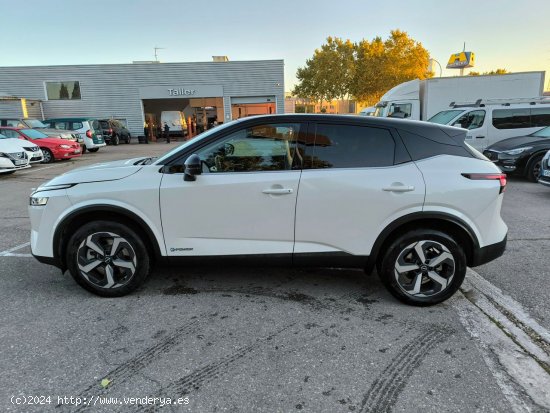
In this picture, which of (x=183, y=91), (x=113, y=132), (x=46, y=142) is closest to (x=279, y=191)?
(x=46, y=142)

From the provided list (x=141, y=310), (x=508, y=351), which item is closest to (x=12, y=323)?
(x=141, y=310)

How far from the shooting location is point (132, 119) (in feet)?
99.3

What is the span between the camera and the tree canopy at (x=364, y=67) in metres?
42.3

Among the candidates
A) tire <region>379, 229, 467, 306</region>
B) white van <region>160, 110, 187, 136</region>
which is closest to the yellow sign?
white van <region>160, 110, 187, 136</region>

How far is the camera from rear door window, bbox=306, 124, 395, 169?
3.27 metres

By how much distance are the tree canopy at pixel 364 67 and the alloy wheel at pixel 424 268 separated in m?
42.8

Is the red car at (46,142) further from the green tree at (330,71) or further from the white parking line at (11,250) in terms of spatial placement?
the green tree at (330,71)

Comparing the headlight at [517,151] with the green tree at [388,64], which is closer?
the headlight at [517,151]

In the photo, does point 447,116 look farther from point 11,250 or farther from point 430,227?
point 11,250

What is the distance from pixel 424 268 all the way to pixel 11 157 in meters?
12.3

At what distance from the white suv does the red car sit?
13137 millimetres

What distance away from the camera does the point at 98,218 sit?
11.2 feet

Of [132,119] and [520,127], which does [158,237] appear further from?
[132,119]

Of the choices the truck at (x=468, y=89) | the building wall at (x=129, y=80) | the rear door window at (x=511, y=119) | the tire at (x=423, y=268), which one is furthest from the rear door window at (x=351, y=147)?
the building wall at (x=129, y=80)
